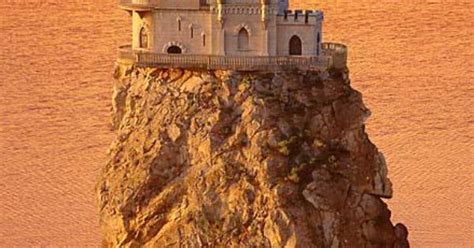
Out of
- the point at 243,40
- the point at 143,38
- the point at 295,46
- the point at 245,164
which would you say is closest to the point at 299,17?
Answer: the point at 295,46

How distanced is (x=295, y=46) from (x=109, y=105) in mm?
29070

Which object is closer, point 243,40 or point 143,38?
point 243,40

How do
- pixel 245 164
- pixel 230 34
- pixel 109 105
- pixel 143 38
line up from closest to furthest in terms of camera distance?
pixel 245 164 < pixel 230 34 < pixel 143 38 < pixel 109 105

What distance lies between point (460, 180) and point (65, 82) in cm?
2229

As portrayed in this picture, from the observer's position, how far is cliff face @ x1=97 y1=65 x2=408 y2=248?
49.4m

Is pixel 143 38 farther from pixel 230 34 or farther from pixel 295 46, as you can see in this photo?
pixel 295 46

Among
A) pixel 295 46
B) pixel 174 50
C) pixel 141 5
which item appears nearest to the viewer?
pixel 295 46

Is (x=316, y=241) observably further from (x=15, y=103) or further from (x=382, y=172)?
A: (x=15, y=103)

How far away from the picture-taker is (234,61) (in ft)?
165

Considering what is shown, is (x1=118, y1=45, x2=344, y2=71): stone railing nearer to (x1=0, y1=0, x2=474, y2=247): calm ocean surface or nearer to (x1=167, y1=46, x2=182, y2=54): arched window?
(x1=167, y1=46, x2=182, y2=54): arched window

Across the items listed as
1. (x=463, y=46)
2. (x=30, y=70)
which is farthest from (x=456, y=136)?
(x=30, y=70)

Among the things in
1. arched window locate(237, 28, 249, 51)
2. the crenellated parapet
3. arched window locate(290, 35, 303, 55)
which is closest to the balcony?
arched window locate(237, 28, 249, 51)

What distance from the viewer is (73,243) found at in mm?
64562

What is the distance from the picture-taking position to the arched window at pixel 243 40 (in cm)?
5056
